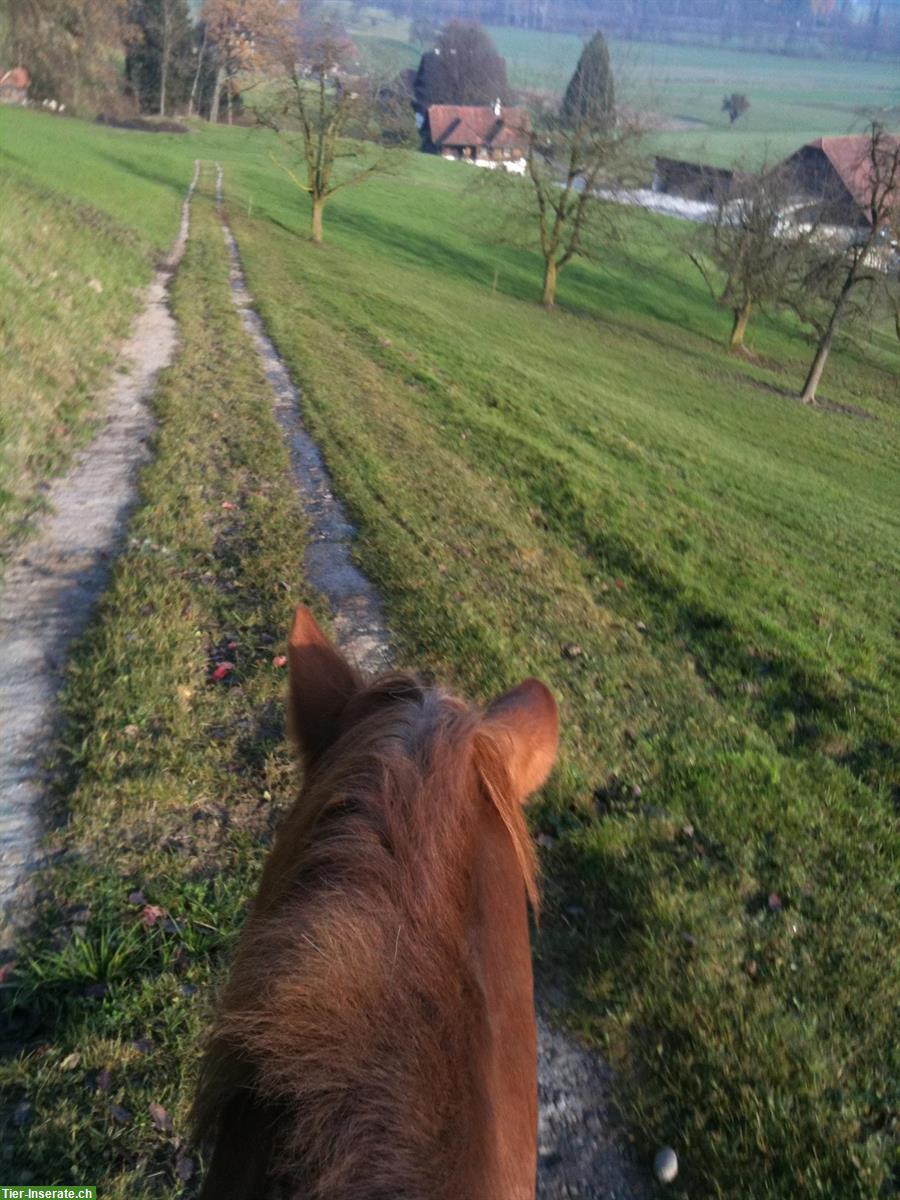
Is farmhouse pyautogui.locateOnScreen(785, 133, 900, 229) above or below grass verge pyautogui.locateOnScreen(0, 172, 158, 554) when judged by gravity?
above

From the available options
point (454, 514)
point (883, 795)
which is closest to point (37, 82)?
point (454, 514)

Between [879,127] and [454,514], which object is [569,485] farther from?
[879,127]

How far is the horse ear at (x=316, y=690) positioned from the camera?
79.2 inches

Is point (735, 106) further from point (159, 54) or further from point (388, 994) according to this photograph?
point (388, 994)

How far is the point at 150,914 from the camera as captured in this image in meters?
3.27

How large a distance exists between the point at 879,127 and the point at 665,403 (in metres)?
14.0

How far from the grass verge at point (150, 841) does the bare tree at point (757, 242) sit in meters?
34.6

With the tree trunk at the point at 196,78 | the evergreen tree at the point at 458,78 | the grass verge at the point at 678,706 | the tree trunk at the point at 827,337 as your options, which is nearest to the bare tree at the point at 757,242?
the tree trunk at the point at 827,337

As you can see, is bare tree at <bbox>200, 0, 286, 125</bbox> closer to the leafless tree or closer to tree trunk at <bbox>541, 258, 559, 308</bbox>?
the leafless tree

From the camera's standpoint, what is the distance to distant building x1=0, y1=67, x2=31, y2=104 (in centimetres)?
5631

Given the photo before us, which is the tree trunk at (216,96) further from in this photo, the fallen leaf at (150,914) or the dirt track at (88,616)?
the fallen leaf at (150,914)

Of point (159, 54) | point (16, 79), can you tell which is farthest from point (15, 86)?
point (159, 54)

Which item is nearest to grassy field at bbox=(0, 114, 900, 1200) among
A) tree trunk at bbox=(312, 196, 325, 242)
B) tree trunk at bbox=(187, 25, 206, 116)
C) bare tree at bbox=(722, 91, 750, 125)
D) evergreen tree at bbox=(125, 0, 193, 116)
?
tree trunk at bbox=(312, 196, 325, 242)

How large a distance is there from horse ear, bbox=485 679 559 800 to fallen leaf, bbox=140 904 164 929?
77.9 inches
